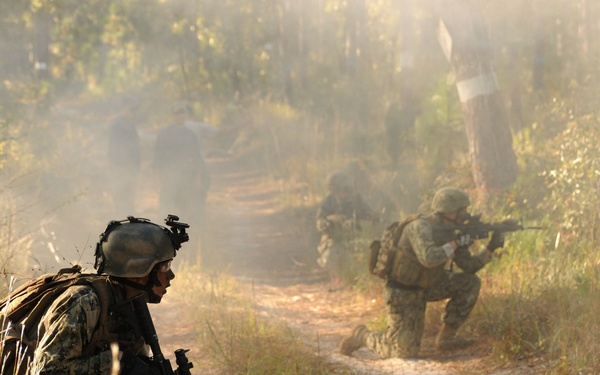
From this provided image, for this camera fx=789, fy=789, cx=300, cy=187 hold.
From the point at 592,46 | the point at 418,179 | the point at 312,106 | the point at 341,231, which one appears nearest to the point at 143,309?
the point at 341,231

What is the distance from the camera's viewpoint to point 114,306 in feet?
10.0

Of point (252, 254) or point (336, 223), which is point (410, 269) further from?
point (252, 254)

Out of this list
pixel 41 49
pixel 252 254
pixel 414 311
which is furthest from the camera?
pixel 41 49

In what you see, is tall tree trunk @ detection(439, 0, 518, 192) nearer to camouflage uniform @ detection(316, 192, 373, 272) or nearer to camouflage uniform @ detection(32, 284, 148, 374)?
camouflage uniform @ detection(316, 192, 373, 272)

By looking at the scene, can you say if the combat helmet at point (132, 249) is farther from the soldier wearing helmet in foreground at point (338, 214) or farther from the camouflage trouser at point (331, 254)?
the soldier wearing helmet in foreground at point (338, 214)

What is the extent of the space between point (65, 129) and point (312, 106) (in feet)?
20.4

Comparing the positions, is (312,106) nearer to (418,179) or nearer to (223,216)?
(223,216)

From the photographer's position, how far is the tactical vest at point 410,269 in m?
6.41

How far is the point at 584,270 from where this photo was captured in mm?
6160

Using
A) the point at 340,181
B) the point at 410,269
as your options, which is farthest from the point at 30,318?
the point at 340,181

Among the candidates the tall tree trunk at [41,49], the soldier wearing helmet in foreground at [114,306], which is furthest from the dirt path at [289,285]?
the tall tree trunk at [41,49]

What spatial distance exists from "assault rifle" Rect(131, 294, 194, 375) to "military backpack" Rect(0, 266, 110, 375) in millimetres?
121

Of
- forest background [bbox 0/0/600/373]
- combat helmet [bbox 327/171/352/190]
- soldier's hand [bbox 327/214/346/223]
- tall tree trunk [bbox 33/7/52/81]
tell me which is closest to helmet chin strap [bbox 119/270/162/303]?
forest background [bbox 0/0/600/373]

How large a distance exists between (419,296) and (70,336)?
13.3ft
